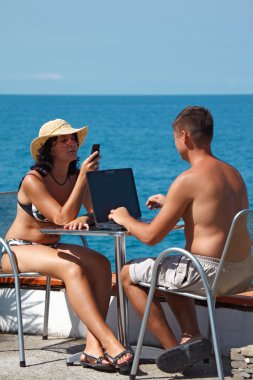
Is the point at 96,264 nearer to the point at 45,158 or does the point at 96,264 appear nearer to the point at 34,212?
the point at 34,212

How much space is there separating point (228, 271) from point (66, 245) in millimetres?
941

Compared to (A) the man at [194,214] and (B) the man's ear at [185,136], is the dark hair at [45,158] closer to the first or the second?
(A) the man at [194,214]

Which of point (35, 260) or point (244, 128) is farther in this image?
point (244, 128)

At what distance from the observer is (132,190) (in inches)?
192

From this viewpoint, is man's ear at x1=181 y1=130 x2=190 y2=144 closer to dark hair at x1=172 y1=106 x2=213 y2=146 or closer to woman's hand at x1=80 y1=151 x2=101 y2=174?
dark hair at x1=172 y1=106 x2=213 y2=146

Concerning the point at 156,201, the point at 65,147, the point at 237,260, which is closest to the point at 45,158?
the point at 65,147

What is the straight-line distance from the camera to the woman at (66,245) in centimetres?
465

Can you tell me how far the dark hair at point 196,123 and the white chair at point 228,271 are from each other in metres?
0.40

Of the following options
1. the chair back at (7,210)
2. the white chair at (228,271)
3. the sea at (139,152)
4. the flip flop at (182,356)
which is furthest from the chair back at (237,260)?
the sea at (139,152)

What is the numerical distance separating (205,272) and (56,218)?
86cm

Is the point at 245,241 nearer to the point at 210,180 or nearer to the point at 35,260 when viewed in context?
the point at 210,180

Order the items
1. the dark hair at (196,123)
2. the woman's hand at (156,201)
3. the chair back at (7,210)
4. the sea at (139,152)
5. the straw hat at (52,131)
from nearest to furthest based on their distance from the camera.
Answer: the dark hair at (196,123), the woman's hand at (156,201), the straw hat at (52,131), the chair back at (7,210), the sea at (139,152)

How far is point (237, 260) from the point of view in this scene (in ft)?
14.1

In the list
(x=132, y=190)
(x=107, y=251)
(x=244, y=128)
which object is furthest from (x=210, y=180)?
(x=244, y=128)
